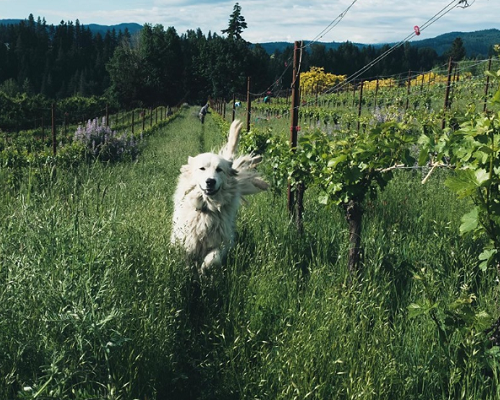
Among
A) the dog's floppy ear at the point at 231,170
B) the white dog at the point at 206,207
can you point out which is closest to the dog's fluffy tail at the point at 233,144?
the dog's floppy ear at the point at 231,170

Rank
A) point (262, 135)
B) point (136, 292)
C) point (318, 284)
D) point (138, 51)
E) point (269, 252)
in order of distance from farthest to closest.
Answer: point (138, 51)
point (262, 135)
point (269, 252)
point (318, 284)
point (136, 292)

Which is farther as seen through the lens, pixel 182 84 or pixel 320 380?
pixel 182 84

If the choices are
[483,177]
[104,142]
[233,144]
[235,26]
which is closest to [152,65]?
[235,26]

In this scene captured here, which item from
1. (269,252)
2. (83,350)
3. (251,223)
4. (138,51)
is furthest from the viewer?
(138,51)

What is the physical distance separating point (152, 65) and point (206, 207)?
259ft

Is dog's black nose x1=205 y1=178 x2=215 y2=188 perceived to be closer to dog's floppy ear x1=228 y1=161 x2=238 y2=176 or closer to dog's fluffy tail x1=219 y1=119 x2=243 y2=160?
dog's floppy ear x1=228 y1=161 x2=238 y2=176

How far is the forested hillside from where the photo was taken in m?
77.0

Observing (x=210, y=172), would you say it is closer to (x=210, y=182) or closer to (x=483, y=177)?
(x=210, y=182)

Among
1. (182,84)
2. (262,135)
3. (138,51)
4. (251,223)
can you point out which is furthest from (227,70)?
A: (251,223)

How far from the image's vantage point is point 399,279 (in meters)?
4.66

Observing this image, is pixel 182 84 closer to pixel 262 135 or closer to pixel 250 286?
pixel 262 135

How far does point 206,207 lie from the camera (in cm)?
537

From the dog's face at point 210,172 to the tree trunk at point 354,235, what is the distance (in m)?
1.42

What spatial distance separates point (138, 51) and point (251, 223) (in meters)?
82.4
